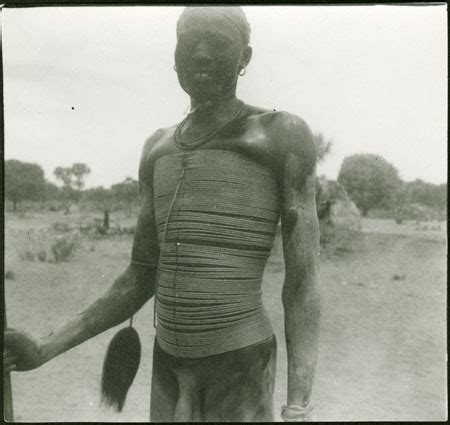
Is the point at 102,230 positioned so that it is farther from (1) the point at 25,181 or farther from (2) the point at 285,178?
(2) the point at 285,178

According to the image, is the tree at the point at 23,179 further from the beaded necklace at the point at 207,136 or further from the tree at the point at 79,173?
the beaded necklace at the point at 207,136

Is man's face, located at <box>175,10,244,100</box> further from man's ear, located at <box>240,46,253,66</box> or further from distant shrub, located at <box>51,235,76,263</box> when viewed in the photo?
distant shrub, located at <box>51,235,76,263</box>

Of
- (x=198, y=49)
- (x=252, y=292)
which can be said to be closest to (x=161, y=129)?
(x=198, y=49)

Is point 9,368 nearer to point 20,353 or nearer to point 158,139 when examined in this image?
point 20,353

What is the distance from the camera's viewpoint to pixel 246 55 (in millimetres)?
2365

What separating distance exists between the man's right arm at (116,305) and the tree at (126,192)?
0.13 meters

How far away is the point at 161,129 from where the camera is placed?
100 inches

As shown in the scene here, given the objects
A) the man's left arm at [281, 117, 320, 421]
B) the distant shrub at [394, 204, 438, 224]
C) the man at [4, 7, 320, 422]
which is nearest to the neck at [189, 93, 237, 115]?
the man at [4, 7, 320, 422]

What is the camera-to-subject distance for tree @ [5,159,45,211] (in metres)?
2.65

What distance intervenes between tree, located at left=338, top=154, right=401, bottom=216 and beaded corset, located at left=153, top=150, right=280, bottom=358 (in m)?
0.54

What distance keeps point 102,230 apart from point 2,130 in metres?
0.65

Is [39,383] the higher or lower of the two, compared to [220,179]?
lower

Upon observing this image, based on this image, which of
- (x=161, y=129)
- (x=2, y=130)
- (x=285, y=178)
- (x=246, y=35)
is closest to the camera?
(x=285, y=178)

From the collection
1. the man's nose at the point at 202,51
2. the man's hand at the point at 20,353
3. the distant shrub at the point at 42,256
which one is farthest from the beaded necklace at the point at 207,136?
the man's hand at the point at 20,353
